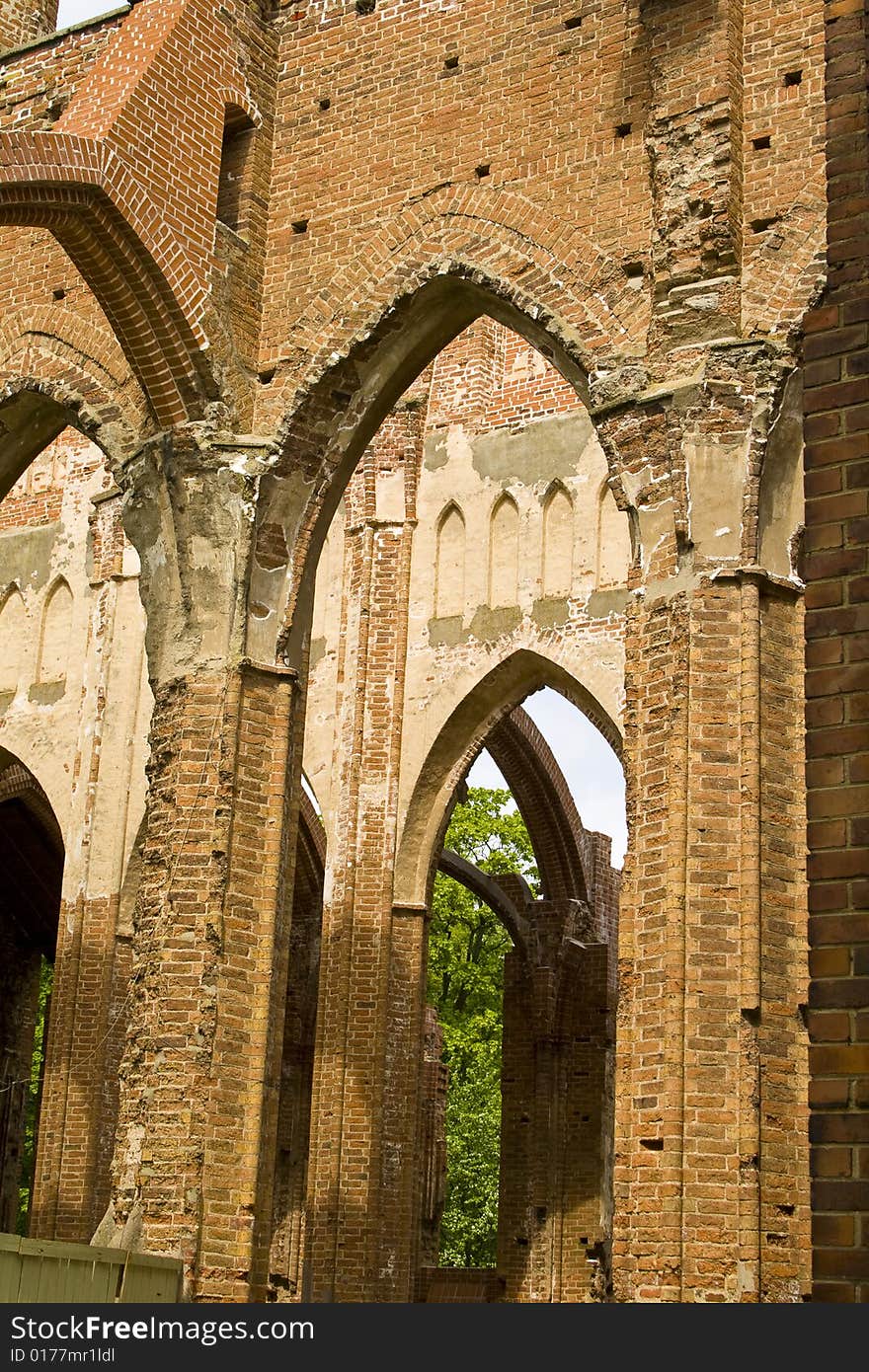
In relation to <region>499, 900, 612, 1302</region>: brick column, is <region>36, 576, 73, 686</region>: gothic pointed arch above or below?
above

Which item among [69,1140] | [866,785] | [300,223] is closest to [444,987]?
[69,1140]

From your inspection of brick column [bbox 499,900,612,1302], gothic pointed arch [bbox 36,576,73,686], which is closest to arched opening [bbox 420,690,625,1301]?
brick column [bbox 499,900,612,1302]

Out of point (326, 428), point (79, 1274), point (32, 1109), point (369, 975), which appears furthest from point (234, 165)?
point (32, 1109)

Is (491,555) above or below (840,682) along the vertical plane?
above

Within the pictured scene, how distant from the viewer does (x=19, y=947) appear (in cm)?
2153

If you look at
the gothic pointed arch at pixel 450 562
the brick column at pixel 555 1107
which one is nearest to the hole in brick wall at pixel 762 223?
the gothic pointed arch at pixel 450 562

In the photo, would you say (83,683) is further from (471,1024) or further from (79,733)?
(471,1024)

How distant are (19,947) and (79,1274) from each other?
13778 mm

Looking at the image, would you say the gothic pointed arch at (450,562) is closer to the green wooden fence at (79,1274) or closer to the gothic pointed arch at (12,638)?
the gothic pointed arch at (12,638)

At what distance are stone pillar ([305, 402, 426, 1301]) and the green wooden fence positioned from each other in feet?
13.3

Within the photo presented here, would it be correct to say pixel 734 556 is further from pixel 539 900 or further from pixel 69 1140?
pixel 539 900

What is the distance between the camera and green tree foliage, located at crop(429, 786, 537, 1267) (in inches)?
990

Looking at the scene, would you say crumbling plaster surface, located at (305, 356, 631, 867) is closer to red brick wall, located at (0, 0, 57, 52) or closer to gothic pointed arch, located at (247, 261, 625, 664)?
gothic pointed arch, located at (247, 261, 625, 664)

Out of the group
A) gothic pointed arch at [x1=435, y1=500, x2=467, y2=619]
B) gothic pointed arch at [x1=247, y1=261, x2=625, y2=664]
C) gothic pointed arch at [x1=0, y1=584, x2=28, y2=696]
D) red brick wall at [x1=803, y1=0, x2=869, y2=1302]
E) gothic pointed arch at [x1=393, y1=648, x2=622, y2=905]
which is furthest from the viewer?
gothic pointed arch at [x1=0, y1=584, x2=28, y2=696]
